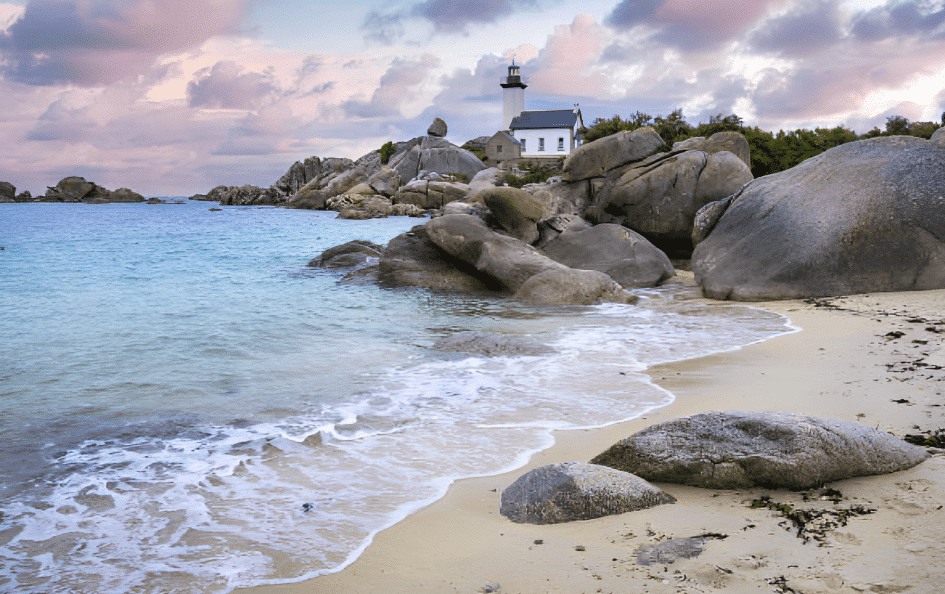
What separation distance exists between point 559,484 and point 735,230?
384 inches

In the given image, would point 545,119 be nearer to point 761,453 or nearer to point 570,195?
point 570,195

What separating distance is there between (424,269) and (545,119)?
177 feet

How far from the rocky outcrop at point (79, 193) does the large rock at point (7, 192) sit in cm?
417

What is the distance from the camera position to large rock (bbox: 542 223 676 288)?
536 inches

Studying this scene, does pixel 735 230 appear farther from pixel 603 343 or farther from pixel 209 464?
pixel 209 464

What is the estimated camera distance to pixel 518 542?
309cm

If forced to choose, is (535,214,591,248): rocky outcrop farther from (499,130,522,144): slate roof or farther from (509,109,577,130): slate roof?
(509,109,577,130): slate roof

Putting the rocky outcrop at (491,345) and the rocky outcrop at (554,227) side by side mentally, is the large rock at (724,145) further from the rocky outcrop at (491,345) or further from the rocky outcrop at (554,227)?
Result: the rocky outcrop at (491,345)

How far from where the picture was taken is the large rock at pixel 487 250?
493 inches

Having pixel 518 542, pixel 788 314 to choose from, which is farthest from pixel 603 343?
pixel 518 542

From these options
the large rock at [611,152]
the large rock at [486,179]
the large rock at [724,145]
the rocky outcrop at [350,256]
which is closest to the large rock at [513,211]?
the rocky outcrop at [350,256]

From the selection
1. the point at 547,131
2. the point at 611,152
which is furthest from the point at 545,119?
the point at 611,152

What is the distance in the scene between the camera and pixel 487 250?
42.6 feet

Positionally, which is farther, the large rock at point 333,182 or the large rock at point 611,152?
the large rock at point 333,182
